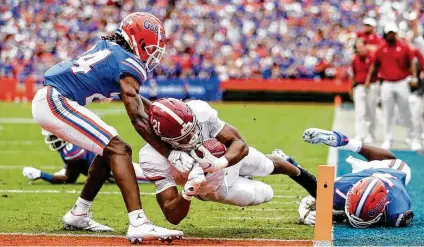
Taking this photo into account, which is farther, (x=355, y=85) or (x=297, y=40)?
(x=297, y=40)

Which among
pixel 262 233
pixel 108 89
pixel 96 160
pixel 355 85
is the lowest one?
pixel 355 85

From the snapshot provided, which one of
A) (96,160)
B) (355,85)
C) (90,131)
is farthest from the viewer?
(355,85)

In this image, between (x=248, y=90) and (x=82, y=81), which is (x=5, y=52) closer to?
(x=248, y=90)

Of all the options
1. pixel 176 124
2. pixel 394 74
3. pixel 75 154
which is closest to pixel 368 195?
pixel 176 124

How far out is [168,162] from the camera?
5766 millimetres

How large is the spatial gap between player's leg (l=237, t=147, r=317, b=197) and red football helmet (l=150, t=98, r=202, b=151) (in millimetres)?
708

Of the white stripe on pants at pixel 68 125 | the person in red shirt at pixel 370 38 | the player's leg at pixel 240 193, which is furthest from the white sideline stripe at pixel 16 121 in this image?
the player's leg at pixel 240 193

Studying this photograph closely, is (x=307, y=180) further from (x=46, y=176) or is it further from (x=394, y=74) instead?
(x=394, y=74)

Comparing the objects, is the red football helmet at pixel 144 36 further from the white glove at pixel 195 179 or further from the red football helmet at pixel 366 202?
the red football helmet at pixel 366 202

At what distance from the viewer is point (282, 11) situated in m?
31.0

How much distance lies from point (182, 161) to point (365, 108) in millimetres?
9997

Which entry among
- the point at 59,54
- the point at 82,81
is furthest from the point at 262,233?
the point at 59,54

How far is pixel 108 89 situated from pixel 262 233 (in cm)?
154

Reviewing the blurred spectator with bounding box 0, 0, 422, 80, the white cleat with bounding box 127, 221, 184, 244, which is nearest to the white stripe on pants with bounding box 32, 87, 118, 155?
the white cleat with bounding box 127, 221, 184, 244
